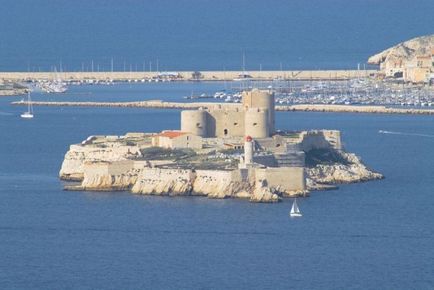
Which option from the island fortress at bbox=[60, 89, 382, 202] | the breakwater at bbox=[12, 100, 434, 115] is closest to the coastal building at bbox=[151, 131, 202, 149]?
the island fortress at bbox=[60, 89, 382, 202]

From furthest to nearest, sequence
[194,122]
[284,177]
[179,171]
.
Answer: [194,122], [179,171], [284,177]

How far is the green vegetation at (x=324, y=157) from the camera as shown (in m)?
63.7

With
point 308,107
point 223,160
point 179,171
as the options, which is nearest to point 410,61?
point 308,107

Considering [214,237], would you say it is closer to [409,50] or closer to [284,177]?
[284,177]

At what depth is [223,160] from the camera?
60594mm

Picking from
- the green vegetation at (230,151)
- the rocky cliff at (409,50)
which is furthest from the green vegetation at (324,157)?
the rocky cliff at (409,50)

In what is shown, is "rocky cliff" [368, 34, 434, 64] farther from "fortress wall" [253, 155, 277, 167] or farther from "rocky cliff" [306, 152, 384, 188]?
"fortress wall" [253, 155, 277, 167]

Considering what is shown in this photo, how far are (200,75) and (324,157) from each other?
70224mm

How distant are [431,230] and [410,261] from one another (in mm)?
4626

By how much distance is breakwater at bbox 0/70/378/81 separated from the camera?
427 ft

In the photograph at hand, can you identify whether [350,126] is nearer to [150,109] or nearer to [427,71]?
[150,109]

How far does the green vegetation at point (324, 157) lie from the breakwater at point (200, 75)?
206 ft

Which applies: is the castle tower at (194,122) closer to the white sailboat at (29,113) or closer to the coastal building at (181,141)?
the coastal building at (181,141)

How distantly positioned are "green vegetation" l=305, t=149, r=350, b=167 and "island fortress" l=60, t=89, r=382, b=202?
0.03m
